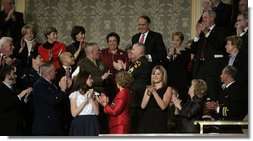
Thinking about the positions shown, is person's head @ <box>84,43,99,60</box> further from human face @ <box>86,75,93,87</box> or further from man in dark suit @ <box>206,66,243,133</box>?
man in dark suit @ <box>206,66,243,133</box>

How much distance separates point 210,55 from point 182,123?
67 cm

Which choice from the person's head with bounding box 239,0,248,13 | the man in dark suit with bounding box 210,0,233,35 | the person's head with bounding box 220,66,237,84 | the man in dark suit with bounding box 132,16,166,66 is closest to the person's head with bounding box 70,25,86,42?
the man in dark suit with bounding box 132,16,166,66

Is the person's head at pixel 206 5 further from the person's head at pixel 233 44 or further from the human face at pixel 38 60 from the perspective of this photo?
the human face at pixel 38 60

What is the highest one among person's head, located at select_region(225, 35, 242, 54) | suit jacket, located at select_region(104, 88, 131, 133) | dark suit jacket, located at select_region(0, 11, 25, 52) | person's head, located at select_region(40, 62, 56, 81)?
dark suit jacket, located at select_region(0, 11, 25, 52)

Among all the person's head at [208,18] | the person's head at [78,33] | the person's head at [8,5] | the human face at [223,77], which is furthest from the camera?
the person's head at [8,5]

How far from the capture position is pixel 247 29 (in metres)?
6.16

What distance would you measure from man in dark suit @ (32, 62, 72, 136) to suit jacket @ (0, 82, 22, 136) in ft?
0.56

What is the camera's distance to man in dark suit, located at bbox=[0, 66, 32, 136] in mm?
6520

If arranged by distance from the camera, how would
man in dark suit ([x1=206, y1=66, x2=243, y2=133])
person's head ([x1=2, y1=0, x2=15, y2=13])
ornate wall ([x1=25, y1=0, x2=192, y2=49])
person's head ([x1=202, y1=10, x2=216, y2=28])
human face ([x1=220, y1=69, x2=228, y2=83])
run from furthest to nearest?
person's head ([x1=2, y1=0, x2=15, y2=13])
ornate wall ([x1=25, y1=0, x2=192, y2=49])
person's head ([x1=202, y1=10, x2=216, y2=28])
human face ([x1=220, y1=69, x2=228, y2=83])
man in dark suit ([x1=206, y1=66, x2=243, y2=133])

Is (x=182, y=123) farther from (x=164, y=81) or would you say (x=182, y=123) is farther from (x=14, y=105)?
(x=14, y=105)

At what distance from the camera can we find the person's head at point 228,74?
20.4 feet

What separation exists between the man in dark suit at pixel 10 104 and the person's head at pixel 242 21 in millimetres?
2049

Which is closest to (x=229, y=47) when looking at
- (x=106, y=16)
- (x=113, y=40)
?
(x=113, y=40)

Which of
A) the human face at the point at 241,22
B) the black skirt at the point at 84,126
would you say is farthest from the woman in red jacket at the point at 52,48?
the human face at the point at 241,22
